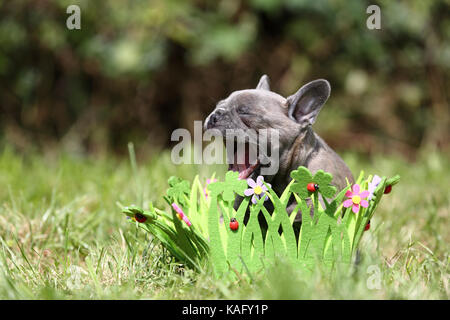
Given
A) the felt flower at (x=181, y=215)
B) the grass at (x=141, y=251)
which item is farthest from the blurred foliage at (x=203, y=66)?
the felt flower at (x=181, y=215)

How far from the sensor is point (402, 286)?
1.43m

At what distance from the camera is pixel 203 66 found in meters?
4.78

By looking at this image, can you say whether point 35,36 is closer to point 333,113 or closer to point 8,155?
point 8,155

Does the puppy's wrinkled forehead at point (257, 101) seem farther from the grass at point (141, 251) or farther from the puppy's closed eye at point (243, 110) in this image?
the grass at point (141, 251)

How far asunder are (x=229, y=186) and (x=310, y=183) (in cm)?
23

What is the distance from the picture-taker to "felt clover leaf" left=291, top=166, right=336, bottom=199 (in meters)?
1.47

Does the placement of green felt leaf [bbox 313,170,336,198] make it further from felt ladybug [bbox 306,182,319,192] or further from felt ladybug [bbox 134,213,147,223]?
felt ladybug [bbox 134,213,147,223]

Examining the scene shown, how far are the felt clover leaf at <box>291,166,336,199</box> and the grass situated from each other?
8.2 inches

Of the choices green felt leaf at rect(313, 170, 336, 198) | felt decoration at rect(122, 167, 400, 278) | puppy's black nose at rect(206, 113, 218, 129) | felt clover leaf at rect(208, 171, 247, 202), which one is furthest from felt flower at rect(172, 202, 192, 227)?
green felt leaf at rect(313, 170, 336, 198)

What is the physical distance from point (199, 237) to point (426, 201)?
159cm

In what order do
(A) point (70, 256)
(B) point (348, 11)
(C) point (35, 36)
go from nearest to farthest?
(A) point (70, 256)
(B) point (348, 11)
(C) point (35, 36)

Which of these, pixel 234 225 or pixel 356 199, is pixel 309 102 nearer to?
pixel 356 199

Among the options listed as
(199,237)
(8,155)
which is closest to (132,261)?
(199,237)

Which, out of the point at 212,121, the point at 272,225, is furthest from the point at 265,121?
the point at 272,225
